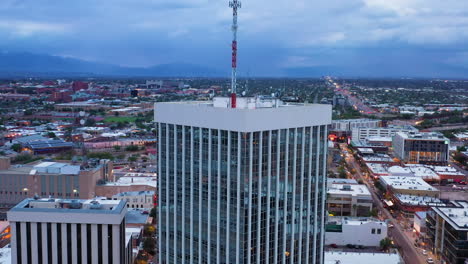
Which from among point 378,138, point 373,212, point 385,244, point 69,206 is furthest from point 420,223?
point 378,138

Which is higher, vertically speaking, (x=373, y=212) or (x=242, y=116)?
(x=242, y=116)

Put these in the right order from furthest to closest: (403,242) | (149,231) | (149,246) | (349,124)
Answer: (349,124)
(403,242)
(149,231)
(149,246)

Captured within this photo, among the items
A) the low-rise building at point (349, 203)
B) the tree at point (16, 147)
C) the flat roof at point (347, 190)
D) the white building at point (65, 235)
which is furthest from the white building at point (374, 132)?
the white building at point (65, 235)

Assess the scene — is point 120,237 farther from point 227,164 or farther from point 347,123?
point 347,123

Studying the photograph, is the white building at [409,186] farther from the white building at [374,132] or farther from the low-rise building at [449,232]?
the white building at [374,132]

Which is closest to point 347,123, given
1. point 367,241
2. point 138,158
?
point 138,158

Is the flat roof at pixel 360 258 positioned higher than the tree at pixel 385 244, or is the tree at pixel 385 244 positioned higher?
the flat roof at pixel 360 258

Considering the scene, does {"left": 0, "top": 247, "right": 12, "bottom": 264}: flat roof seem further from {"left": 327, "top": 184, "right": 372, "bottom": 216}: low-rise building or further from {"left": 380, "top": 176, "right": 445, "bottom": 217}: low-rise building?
{"left": 380, "top": 176, "right": 445, "bottom": 217}: low-rise building

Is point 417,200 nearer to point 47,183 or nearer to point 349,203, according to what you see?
point 349,203
